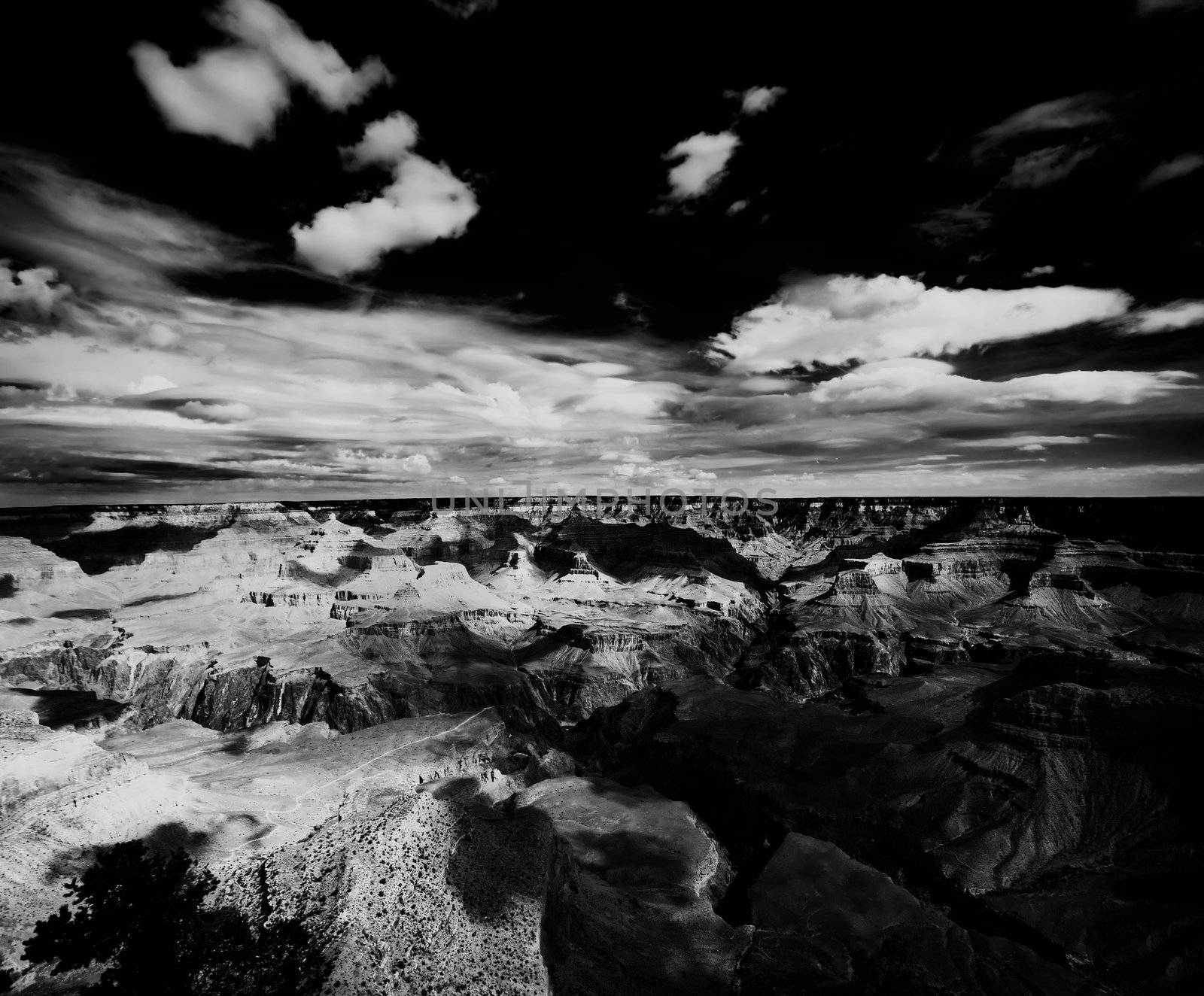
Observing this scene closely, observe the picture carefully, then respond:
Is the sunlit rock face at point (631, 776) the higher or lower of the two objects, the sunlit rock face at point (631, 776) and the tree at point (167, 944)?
the lower

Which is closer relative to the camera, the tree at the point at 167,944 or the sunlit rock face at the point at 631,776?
the tree at the point at 167,944

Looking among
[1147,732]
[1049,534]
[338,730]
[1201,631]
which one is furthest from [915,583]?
[338,730]

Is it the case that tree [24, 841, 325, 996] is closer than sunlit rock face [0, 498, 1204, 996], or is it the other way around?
tree [24, 841, 325, 996]

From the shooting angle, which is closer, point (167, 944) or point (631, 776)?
point (167, 944)

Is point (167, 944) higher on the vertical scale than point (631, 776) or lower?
higher

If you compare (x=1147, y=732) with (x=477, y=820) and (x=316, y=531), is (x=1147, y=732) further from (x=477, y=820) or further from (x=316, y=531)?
(x=316, y=531)
